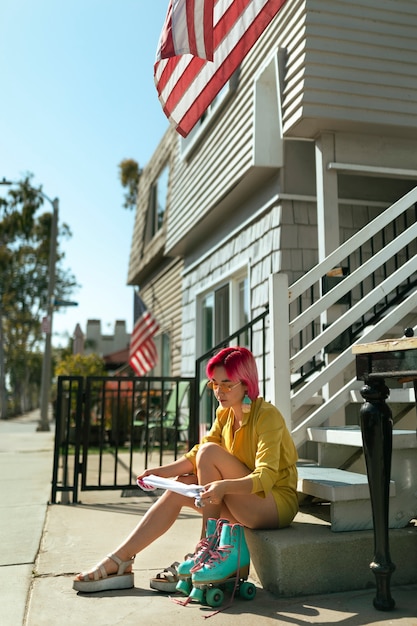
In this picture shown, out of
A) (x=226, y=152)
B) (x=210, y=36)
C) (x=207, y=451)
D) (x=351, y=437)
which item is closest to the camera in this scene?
(x=207, y=451)

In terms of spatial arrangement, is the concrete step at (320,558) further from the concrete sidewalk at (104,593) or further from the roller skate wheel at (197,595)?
the roller skate wheel at (197,595)

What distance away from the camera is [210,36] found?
12.3 ft

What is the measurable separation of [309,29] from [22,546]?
191 inches

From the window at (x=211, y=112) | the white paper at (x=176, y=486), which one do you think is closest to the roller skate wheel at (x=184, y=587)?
the white paper at (x=176, y=486)

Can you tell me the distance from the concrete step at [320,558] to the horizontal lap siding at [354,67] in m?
3.71

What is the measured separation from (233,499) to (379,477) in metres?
0.71

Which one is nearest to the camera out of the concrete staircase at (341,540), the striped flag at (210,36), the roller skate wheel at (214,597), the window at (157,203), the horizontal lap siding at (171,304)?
the roller skate wheel at (214,597)

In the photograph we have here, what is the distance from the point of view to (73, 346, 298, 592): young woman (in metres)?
2.64

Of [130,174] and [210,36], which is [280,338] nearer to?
[210,36]

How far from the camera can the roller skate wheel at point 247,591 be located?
253 cm

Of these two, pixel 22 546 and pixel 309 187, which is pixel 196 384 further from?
A: pixel 309 187

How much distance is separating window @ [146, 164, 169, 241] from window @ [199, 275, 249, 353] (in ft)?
11.8

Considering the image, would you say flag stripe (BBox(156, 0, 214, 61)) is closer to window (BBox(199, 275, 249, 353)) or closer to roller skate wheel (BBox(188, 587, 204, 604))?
roller skate wheel (BBox(188, 587, 204, 604))

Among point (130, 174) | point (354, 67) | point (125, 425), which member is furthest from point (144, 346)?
point (130, 174)
